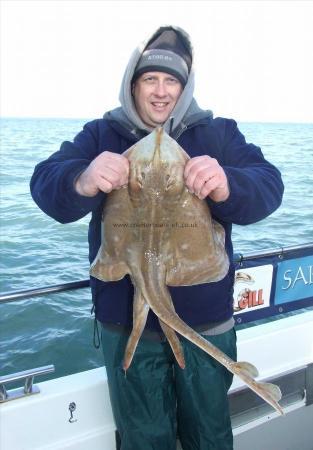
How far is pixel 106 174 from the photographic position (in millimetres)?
1917

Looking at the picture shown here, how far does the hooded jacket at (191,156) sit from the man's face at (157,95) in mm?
76

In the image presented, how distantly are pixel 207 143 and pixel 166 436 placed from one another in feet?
5.41

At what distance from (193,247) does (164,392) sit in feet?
3.03

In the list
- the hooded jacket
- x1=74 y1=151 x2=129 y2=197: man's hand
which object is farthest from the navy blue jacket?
x1=74 y1=151 x2=129 y2=197: man's hand

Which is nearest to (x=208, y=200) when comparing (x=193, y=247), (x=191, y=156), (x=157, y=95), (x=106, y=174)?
(x=193, y=247)

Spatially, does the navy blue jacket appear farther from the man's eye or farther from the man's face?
the man's eye

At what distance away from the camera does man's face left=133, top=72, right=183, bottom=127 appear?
255cm

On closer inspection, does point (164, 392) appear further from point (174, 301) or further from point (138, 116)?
point (138, 116)

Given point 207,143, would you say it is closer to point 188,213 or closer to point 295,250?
point 188,213

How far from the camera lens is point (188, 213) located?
207 cm

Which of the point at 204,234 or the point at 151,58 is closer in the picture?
the point at 204,234

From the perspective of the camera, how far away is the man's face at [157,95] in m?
2.55

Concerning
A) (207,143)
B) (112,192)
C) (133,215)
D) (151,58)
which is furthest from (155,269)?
(151,58)

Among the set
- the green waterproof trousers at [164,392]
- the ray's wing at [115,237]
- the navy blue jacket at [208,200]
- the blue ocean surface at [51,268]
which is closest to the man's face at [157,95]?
the navy blue jacket at [208,200]
